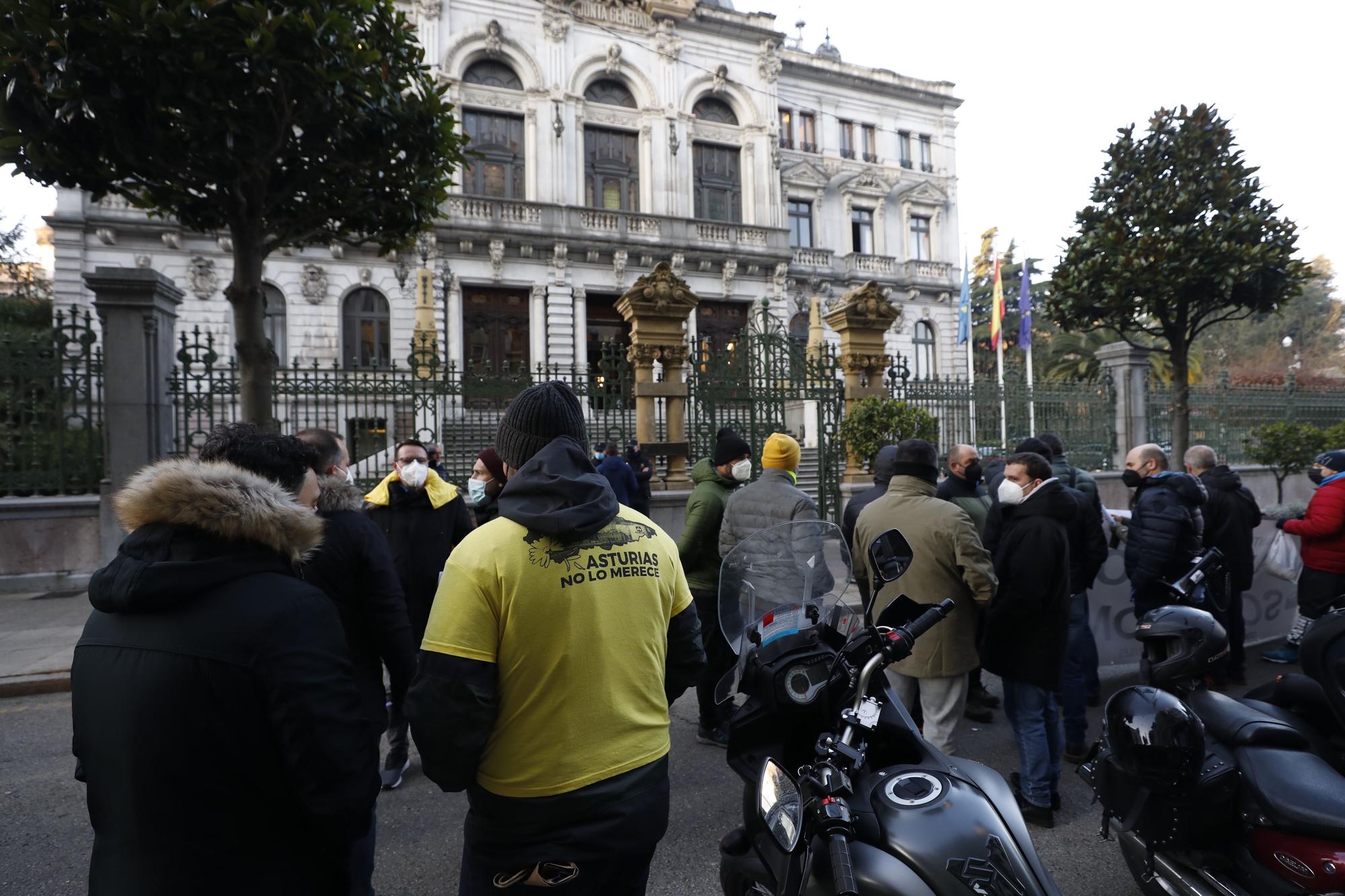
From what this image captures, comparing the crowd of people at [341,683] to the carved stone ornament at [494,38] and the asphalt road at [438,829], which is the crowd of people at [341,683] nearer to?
the asphalt road at [438,829]

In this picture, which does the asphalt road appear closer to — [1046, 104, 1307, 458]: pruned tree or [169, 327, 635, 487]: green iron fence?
[169, 327, 635, 487]: green iron fence

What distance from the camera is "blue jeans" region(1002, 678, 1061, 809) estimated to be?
12.1 ft

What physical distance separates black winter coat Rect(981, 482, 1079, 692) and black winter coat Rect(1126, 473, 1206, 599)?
4.05 ft

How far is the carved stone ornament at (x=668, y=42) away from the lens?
90.9ft

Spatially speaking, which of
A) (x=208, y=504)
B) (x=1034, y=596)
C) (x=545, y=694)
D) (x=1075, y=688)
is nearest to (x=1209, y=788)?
(x=1034, y=596)

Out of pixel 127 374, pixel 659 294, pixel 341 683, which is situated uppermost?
pixel 659 294

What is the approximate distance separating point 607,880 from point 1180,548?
4448 mm

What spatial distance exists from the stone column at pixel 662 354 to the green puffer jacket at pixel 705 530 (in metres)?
5.59

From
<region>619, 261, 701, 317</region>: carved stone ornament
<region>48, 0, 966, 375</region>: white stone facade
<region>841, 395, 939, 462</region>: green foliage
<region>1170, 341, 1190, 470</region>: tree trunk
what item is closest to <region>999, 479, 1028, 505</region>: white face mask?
<region>841, 395, 939, 462</region>: green foliage

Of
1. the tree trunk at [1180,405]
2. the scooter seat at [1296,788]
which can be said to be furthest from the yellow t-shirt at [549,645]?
the tree trunk at [1180,405]

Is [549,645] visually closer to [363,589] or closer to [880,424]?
[363,589]

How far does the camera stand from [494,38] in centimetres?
2538

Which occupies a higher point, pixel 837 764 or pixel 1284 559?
pixel 837 764

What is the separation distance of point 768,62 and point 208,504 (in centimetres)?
3214
